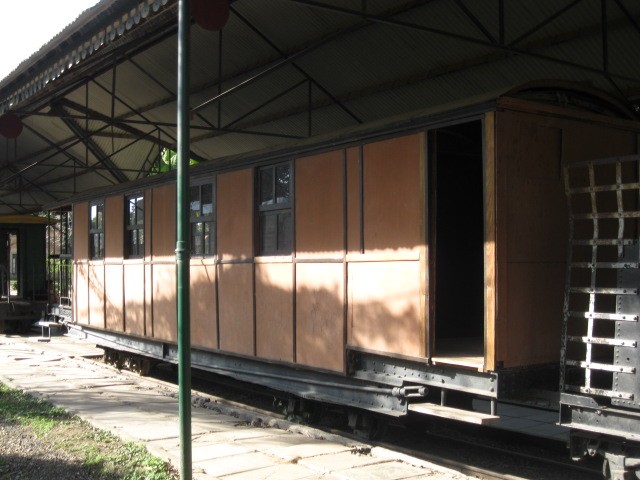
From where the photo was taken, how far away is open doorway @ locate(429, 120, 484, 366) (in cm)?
823

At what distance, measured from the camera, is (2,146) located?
2464 centimetres

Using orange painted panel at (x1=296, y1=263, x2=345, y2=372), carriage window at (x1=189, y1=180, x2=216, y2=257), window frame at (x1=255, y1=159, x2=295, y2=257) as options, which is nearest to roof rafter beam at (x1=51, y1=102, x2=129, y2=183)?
carriage window at (x1=189, y1=180, x2=216, y2=257)

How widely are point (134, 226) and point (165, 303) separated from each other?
1.89 meters

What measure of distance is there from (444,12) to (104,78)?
9.20 metres

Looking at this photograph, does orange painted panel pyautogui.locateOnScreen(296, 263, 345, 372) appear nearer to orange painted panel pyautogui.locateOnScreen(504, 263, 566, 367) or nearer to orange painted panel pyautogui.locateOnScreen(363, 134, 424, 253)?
orange painted panel pyautogui.locateOnScreen(363, 134, 424, 253)

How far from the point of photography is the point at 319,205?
25.2 ft

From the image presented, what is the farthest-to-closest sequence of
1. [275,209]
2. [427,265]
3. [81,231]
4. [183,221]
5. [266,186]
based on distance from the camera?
[81,231]
[266,186]
[275,209]
[427,265]
[183,221]

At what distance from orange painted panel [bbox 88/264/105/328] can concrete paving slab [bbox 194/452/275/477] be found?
6.81 metres

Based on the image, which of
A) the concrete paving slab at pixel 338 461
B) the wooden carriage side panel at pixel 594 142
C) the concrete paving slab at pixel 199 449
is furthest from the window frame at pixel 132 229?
the wooden carriage side panel at pixel 594 142

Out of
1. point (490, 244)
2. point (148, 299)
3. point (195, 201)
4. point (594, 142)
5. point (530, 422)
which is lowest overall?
point (530, 422)

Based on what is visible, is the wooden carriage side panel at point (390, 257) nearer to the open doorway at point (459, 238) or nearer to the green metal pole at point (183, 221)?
the open doorway at point (459, 238)

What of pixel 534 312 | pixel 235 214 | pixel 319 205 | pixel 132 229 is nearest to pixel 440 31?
pixel 319 205

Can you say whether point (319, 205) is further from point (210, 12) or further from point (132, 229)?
point (132, 229)

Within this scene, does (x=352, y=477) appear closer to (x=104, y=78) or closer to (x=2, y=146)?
(x=104, y=78)
